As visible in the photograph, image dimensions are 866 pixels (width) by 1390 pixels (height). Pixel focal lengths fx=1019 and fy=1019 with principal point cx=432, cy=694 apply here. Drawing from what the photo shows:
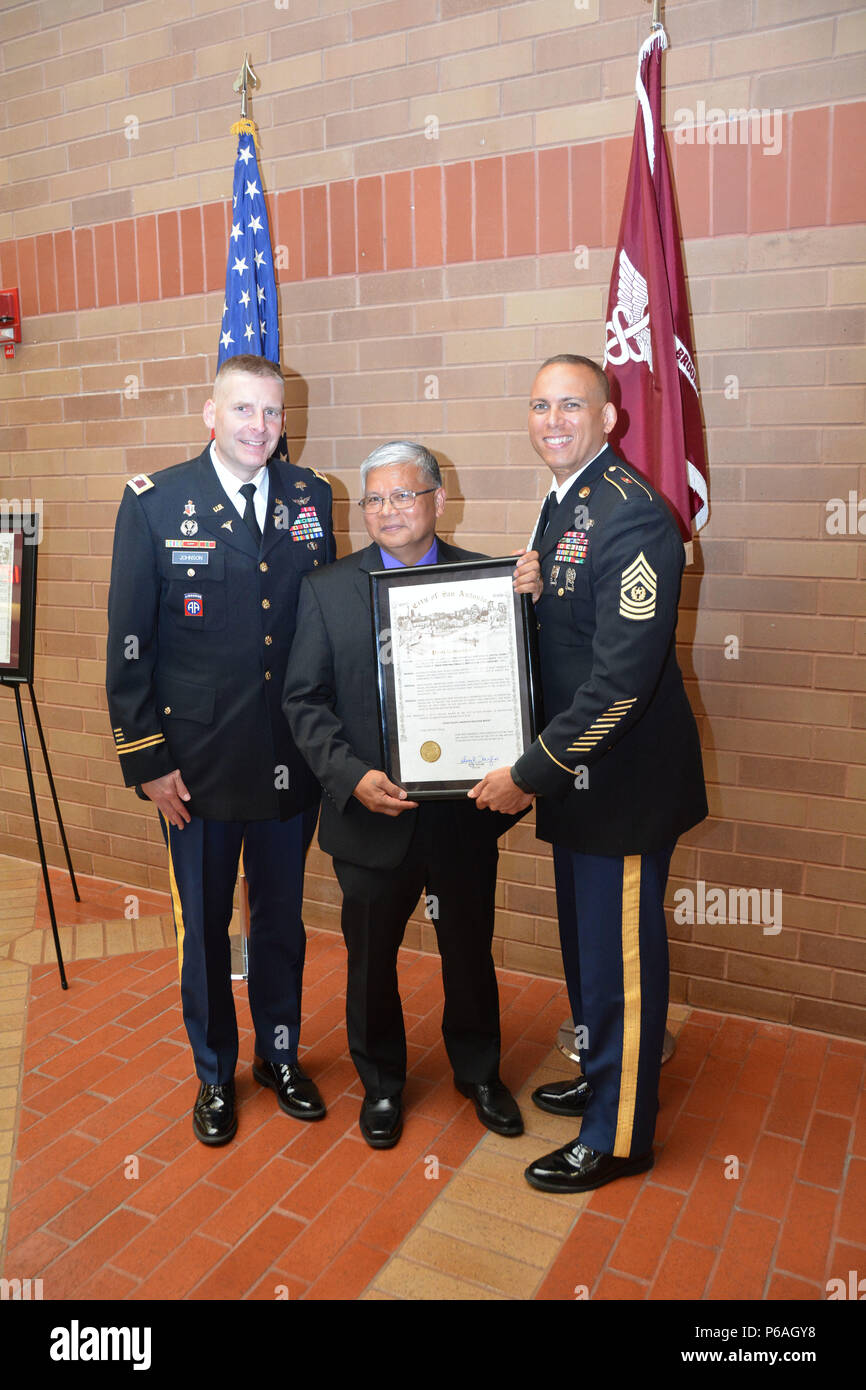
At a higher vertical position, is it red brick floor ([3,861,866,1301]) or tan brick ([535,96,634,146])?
tan brick ([535,96,634,146])

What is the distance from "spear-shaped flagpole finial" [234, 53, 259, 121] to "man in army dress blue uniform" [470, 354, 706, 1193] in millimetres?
2006

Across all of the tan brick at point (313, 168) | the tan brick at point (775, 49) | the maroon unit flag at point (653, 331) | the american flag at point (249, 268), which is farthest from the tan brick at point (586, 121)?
the american flag at point (249, 268)

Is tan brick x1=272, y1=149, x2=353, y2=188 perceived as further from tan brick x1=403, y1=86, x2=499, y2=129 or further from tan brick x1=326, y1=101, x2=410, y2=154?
tan brick x1=403, y1=86, x2=499, y2=129

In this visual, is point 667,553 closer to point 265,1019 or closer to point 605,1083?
point 605,1083

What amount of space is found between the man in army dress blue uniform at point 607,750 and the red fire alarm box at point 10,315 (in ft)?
10.1

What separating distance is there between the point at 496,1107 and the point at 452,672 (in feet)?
3.93

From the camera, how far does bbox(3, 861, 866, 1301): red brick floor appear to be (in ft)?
7.22

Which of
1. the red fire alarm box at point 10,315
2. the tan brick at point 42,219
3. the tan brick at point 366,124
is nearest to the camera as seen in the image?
the tan brick at point 366,124

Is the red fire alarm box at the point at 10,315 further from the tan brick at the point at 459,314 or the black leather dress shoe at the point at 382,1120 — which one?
the black leather dress shoe at the point at 382,1120

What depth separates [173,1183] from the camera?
2.51 meters

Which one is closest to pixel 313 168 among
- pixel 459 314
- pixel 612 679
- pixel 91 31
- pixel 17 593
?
pixel 459 314

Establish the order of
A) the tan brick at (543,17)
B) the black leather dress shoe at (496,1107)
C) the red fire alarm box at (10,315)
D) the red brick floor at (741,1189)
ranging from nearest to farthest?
the red brick floor at (741,1189)
the black leather dress shoe at (496,1107)
the tan brick at (543,17)
the red fire alarm box at (10,315)

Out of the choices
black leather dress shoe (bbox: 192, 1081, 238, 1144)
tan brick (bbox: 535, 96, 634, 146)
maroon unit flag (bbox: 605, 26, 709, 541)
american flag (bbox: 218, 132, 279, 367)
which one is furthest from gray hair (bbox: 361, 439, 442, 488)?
black leather dress shoe (bbox: 192, 1081, 238, 1144)

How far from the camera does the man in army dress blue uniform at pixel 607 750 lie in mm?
2221
